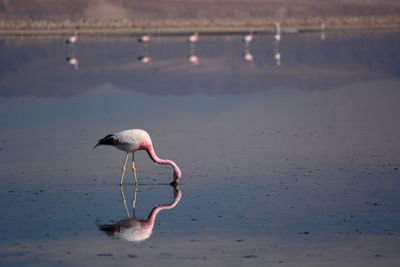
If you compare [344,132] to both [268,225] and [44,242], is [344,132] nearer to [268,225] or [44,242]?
[268,225]

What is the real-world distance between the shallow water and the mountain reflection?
23 centimetres

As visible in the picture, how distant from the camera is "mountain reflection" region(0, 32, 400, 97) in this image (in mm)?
35594

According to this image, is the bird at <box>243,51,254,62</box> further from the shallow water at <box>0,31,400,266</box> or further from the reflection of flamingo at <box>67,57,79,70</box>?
the shallow water at <box>0,31,400,266</box>

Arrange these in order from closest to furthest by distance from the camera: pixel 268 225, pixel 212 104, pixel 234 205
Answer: pixel 268 225, pixel 234 205, pixel 212 104

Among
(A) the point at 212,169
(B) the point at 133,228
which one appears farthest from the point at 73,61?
(B) the point at 133,228

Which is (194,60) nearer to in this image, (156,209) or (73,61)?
(73,61)

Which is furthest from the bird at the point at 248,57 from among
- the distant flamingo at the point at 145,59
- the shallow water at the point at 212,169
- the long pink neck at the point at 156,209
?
the long pink neck at the point at 156,209

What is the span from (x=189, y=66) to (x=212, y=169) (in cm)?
2662

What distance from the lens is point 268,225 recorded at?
14.0 meters

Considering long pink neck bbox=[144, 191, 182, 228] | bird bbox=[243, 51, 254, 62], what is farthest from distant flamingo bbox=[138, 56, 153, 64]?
long pink neck bbox=[144, 191, 182, 228]

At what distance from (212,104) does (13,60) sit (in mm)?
19423

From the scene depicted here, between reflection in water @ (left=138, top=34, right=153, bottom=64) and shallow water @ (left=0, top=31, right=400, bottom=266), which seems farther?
reflection in water @ (left=138, top=34, right=153, bottom=64)

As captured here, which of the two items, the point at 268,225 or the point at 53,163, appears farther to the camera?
the point at 53,163

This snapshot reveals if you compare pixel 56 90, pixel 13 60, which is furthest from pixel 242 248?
pixel 13 60
